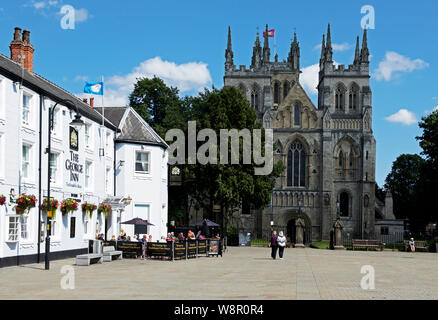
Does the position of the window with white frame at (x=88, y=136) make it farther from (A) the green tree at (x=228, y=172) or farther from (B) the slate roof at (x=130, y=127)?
(A) the green tree at (x=228, y=172)

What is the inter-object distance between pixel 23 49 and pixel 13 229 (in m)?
11.4

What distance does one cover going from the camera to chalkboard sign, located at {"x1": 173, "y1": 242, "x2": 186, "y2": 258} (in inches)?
1138

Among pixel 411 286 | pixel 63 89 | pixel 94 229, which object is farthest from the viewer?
pixel 63 89

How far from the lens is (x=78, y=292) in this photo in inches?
581

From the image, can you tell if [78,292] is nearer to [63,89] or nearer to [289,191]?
[63,89]

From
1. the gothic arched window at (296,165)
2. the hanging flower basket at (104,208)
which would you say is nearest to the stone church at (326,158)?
the gothic arched window at (296,165)

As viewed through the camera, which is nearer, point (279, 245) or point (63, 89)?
point (279, 245)

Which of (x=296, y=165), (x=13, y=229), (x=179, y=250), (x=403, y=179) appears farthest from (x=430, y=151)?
(x=403, y=179)

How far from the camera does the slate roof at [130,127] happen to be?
3850 cm

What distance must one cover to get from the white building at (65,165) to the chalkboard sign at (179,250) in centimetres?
589

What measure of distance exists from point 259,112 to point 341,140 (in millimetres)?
11927

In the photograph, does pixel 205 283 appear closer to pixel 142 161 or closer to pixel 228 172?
pixel 142 161

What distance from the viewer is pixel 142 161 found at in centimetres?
3875
